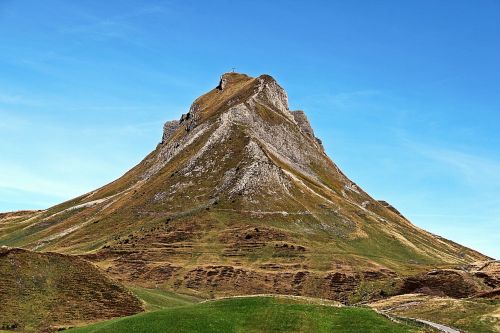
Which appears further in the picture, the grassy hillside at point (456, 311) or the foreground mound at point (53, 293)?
the foreground mound at point (53, 293)

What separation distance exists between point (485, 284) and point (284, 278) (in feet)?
191

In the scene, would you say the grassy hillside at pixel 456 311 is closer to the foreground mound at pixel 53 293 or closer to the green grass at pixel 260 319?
the green grass at pixel 260 319

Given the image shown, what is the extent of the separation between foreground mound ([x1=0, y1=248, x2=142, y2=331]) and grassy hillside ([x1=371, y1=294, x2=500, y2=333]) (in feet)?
152

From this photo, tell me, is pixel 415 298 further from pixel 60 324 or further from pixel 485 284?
pixel 60 324

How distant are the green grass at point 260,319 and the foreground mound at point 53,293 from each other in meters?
20.9

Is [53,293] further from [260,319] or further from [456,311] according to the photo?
[456,311]

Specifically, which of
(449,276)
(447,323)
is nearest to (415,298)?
(447,323)

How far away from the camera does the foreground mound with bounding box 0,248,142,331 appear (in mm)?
84688

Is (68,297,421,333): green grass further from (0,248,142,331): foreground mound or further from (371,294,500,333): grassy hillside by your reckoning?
(0,248,142,331): foreground mound

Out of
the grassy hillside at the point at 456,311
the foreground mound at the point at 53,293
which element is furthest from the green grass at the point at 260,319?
the foreground mound at the point at 53,293

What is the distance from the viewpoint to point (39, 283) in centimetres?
9312

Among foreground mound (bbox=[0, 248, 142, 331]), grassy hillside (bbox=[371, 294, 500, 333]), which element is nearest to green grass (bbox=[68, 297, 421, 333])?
grassy hillside (bbox=[371, 294, 500, 333])

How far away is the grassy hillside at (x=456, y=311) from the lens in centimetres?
7038

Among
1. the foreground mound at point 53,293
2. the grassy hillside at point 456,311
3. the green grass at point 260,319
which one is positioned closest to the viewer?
the green grass at point 260,319
